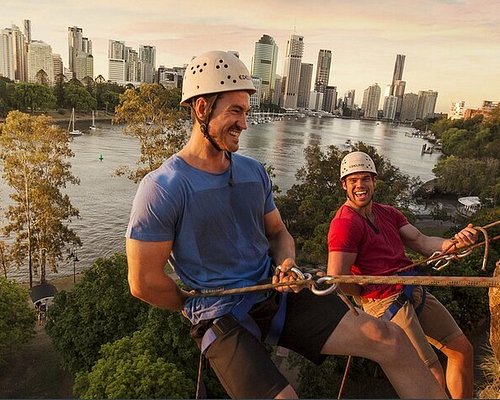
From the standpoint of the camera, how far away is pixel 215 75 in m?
1.92

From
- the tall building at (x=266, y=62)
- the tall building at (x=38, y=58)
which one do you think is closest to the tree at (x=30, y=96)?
the tall building at (x=38, y=58)

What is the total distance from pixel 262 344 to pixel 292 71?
6595 inches

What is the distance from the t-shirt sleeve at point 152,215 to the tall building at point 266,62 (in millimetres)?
150616

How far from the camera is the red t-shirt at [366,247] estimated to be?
110 inches

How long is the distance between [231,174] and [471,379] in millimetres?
2087

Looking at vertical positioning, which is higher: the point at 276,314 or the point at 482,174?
the point at 276,314

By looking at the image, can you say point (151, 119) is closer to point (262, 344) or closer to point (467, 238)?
point (467, 238)

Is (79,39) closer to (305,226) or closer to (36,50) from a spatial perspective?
(36,50)

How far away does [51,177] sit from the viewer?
14484 mm

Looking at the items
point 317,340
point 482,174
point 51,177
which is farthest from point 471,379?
point 482,174

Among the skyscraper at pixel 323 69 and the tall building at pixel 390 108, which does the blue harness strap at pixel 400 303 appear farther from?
the skyscraper at pixel 323 69

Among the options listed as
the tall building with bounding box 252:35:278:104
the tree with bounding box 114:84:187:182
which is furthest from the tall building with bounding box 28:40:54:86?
the tree with bounding box 114:84:187:182

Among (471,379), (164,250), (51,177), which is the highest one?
(164,250)

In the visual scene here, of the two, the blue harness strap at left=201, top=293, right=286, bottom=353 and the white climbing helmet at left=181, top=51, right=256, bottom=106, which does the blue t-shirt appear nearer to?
the blue harness strap at left=201, top=293, right=286, bottom=353
